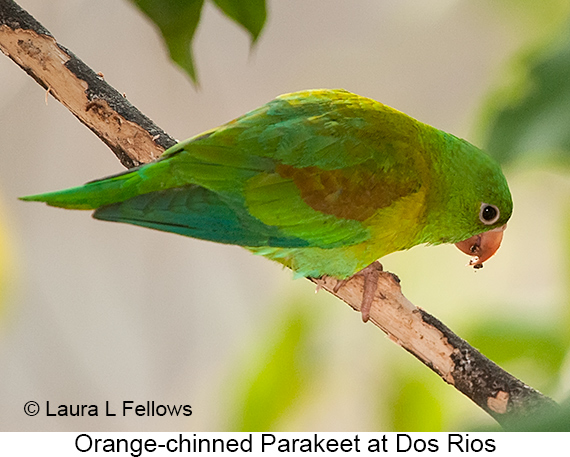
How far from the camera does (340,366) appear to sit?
77.2 inches

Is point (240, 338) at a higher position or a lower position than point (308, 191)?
lower

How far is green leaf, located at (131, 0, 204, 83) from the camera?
930 mm

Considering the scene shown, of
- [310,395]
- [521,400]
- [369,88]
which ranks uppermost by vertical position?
[369,88]

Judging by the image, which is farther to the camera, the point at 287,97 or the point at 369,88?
the point at 369,88

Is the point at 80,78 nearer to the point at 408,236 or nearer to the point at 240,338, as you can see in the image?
the point at 408,236

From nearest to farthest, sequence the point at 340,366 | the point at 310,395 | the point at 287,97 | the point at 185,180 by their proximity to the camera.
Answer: the point at 185,180 → the point at 287,97 → the point at 310,395 → the point at 340,366

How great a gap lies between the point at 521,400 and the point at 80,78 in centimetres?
95

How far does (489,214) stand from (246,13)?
554mm

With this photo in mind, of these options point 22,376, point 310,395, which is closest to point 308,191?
point 310,395

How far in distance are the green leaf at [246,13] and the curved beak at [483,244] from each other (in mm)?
578

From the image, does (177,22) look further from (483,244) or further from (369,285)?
(483,244)

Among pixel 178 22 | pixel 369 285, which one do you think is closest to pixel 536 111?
pixel 369 285
